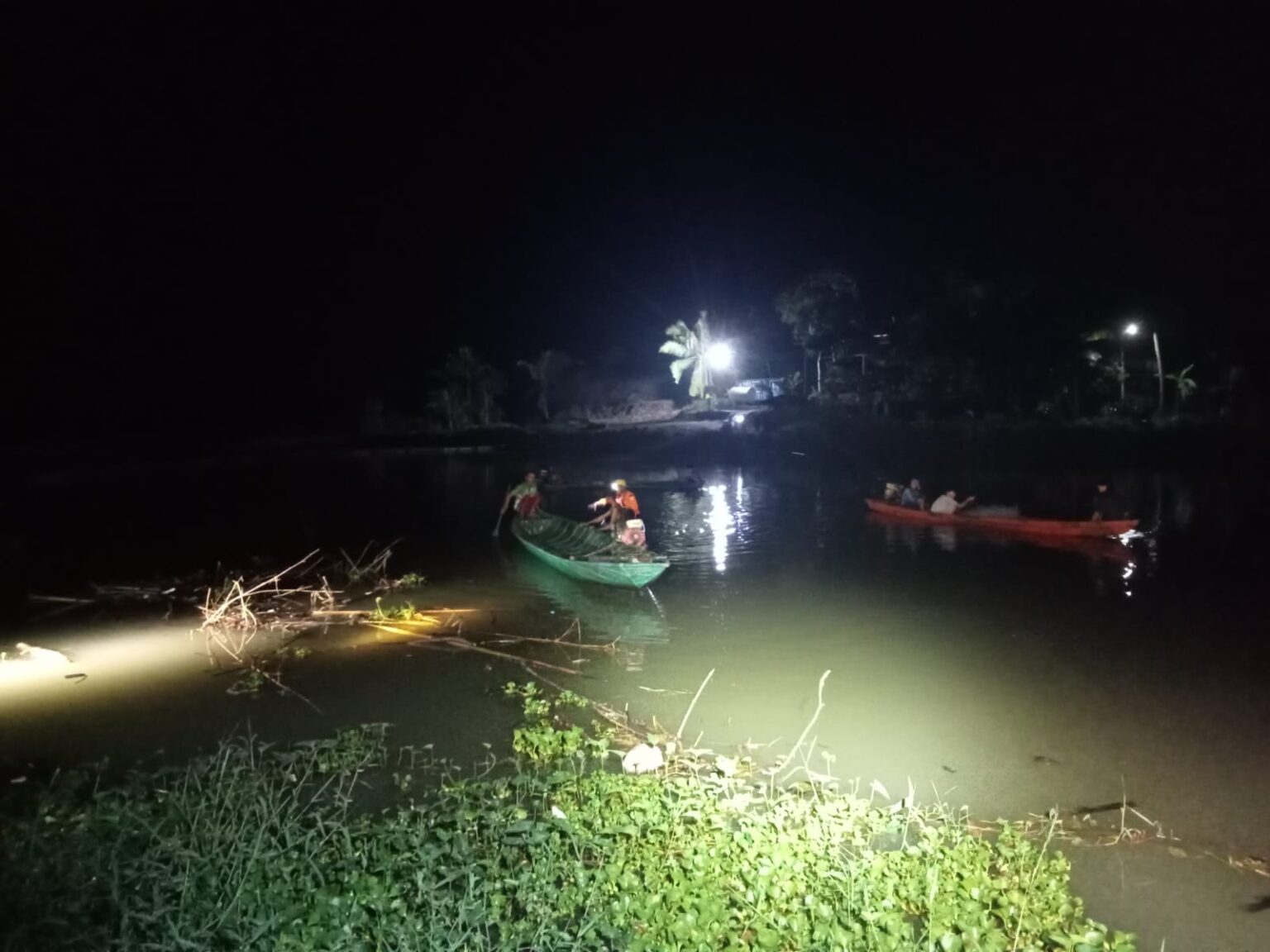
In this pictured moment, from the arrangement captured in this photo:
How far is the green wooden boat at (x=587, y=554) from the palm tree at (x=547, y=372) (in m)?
29.8

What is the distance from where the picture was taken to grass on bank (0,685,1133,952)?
4000 millimetres

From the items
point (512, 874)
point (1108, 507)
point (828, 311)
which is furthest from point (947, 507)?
point (828, 311)

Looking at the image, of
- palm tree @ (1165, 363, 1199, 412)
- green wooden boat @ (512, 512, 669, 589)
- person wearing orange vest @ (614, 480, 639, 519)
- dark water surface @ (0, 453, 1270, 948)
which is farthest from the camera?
palm tree @ (1165, 363, 1199, 412)

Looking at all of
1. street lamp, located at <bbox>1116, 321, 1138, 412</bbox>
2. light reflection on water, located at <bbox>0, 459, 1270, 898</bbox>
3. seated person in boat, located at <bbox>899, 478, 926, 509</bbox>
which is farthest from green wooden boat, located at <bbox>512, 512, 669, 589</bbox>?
street lamp, located at <bbox>1116, 321, 1138, 412</bbox>

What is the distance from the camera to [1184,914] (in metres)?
5.41

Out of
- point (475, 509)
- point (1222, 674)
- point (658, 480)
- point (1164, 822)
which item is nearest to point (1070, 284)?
point (658, 480)

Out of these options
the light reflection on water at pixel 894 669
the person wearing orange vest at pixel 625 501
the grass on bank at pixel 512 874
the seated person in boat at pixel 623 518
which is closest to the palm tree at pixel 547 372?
the light reflection on water at pixel 894 669

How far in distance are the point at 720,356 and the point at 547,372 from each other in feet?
27.8

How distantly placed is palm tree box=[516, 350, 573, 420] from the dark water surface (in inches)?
1010

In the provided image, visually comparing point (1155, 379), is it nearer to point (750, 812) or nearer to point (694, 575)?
point (694, 575)

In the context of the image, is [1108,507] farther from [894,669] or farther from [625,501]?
[894,669]

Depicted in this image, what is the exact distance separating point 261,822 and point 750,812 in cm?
281

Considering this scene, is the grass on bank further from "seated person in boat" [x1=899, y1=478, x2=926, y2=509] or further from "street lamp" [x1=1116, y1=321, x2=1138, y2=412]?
"street lamp" [x1=1116, y1=321, x2=1138, y2=412]

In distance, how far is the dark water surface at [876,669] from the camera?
7055mm
